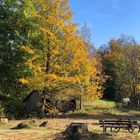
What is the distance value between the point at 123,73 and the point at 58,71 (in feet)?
103

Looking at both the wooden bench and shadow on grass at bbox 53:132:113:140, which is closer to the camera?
shadow on grass at bbox 53:132:113:140

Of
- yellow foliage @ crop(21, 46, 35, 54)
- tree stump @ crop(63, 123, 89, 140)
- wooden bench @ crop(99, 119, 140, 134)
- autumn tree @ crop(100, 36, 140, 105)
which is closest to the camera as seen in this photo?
tree stump @ crop(63, 123, 89, 140)

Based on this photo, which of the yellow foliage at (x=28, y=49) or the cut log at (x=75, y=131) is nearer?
the cut log at (x=75, y=131)

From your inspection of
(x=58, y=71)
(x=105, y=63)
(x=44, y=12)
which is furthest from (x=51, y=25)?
(x=105, y=63)

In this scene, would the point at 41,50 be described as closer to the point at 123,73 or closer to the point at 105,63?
the point at 123,73

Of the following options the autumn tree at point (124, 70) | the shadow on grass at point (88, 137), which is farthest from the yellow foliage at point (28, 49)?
the autumn tree at point (124, 70)

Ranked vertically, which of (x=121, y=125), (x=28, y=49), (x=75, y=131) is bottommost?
(x=75, y=131)

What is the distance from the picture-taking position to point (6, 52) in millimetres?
40344

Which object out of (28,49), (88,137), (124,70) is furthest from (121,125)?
(124,70)

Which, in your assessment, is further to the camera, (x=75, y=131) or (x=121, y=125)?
(x=121, y=125)

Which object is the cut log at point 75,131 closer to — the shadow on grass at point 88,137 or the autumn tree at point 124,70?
the shadow on grass at point 88,137

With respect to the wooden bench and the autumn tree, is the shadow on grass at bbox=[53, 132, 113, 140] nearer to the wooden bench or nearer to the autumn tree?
the wooden bench

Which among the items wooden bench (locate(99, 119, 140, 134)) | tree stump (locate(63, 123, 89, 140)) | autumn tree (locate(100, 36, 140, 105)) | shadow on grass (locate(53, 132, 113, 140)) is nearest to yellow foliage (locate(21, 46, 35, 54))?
wooden bench (locate(99, 119, 140, 134))

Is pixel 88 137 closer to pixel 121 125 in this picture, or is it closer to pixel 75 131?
pixel 75 131
